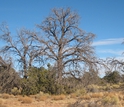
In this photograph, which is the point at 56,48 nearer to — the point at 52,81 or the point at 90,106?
the point at 52,81

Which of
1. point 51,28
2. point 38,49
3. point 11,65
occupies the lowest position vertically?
point 11,65

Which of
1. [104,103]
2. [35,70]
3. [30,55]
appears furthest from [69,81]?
[104,103]

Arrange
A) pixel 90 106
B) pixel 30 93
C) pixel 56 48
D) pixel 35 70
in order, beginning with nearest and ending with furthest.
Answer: pixel 90 106 → pixel 30 93 → pixel 35 70 → pixel 56 48

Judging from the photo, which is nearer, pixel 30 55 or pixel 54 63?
pixel 54 63

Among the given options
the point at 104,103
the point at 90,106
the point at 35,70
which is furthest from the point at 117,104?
the point at 35,70

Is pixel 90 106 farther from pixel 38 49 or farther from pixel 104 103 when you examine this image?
pixel 38 49

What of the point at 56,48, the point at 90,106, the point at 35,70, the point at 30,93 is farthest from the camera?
the point at 56,48

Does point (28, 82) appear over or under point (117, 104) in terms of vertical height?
over

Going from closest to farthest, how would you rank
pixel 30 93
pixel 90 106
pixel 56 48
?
pixel 90 106, pixel 30 93, pixel 56 48

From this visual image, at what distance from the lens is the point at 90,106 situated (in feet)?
46.4

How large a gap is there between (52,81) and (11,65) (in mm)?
5195

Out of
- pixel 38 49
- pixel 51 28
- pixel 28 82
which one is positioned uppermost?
pixel 51 28

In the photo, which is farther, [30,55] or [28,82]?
[30,55]

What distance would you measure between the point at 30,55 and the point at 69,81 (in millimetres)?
5644
